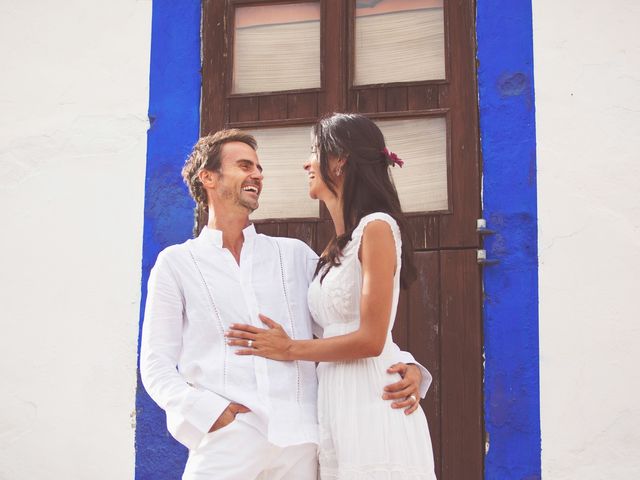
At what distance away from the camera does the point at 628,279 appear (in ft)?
14.2

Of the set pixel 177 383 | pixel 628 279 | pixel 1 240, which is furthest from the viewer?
pixel 1 240

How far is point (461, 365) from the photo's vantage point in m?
4.47

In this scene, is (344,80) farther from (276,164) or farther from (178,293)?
(178,293)

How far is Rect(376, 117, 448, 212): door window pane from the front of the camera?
4.71m

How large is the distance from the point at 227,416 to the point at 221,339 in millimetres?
300

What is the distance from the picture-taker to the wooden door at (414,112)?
4465 mm

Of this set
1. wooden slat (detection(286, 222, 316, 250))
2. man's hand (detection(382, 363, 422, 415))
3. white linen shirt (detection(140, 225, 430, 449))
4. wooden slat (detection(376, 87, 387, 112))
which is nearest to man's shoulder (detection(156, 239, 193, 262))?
white linen shirt (detection(140, 225, 430, 449))

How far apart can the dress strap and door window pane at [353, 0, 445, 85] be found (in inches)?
59.8

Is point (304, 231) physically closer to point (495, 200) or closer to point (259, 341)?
point (495, 200)

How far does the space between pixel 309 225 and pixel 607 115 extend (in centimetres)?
153

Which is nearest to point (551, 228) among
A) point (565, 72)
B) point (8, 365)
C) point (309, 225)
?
point (565, 72)

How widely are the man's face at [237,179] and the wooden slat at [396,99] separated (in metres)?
1.07

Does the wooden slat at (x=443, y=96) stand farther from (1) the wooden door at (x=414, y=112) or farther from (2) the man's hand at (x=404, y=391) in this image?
(2) the man's hand at (x=404, y=391)

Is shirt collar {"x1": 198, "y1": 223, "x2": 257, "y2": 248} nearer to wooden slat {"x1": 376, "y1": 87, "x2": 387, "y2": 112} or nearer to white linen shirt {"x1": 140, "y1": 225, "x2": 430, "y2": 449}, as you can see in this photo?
white linen shirt {"x1": 140, "y1": 225, "x2": 430, "y2": 449}
